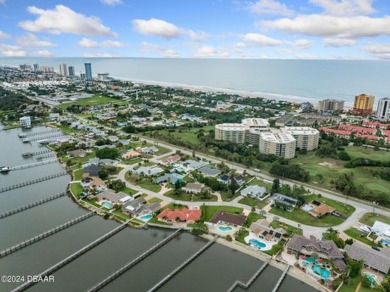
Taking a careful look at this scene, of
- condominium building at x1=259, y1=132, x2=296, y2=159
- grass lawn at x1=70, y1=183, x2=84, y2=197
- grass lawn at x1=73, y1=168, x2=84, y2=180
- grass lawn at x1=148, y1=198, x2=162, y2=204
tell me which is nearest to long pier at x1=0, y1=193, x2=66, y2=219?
grass lawn at x1=70, y1=183, x2=84, y2=197

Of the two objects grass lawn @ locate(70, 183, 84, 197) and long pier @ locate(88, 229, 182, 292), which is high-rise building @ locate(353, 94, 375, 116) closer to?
long pier @ locate(88, 229, 182, 292)

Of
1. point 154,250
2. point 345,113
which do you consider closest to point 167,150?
point 154,250

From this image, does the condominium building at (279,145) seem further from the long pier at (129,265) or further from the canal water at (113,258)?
the long pier at (129,265)

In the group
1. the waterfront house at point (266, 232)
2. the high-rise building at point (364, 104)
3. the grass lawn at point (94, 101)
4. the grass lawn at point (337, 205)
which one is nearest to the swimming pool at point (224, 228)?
the waterfront house at point (266, 232)

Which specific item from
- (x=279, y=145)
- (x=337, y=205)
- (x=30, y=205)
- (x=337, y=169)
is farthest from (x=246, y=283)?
(x=279, y=145)

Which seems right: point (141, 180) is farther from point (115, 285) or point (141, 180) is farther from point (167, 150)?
point (115, 285)

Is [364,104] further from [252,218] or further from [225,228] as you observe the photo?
[225,228]
